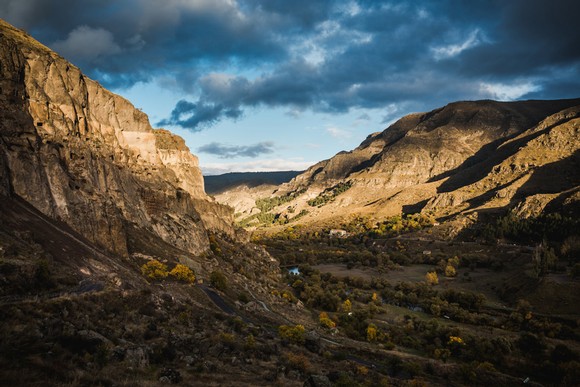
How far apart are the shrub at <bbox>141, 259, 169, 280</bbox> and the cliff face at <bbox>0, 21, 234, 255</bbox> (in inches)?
166

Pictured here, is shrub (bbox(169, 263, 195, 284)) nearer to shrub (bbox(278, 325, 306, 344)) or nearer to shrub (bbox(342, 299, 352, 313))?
shrub (bbox(278, 325, 306, 344))

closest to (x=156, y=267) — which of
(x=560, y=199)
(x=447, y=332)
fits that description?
(x=447, y=332)

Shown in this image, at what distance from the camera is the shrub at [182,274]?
49562 mm

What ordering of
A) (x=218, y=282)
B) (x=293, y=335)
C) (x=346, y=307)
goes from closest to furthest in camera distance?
(x=293, y=335)
(x=218, y=282)
(x=346, y=307)

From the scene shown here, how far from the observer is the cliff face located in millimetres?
41906

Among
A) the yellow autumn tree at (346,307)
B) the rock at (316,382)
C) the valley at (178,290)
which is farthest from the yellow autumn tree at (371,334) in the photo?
the rock at (316,382)

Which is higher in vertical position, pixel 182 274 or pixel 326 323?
pixel 182 274

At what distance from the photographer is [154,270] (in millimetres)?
47000

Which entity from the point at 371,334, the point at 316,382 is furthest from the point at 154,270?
the point at 371,334

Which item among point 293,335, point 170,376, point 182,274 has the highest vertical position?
point 170,376

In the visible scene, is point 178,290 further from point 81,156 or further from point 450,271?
point 450,271

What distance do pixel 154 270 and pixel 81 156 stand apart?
21009mm

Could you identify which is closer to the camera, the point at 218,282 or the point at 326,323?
the point at 218,282

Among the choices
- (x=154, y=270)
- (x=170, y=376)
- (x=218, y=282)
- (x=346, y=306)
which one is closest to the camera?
(x=170, y=376)
